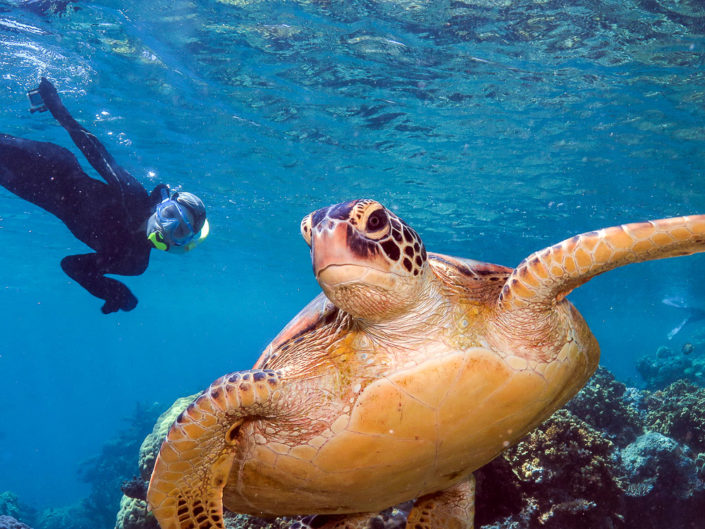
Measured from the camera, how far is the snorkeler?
233 inches

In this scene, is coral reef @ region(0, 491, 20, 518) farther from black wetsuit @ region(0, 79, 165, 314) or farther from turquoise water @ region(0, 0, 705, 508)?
black wetsuit @ region(0, 79, 165, 314)

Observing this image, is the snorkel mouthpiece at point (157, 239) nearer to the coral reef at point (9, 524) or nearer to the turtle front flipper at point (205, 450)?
the turtle front flipper at point (205, 450)

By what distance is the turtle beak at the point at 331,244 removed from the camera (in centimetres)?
169

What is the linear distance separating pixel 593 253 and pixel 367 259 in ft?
3.61

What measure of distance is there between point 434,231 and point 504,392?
18721 millimetres

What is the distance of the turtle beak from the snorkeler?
14.9ft

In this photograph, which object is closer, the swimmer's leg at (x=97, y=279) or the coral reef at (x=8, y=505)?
the swimmer's leg at (x=97, y=279)

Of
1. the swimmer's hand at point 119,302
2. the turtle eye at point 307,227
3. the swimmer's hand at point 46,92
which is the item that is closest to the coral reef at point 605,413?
the turtle eye at point 307,227

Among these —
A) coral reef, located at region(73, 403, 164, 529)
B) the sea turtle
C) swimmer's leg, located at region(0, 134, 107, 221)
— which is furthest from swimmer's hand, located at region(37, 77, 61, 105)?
coral reef, located at region(73, 403, 164, 529)

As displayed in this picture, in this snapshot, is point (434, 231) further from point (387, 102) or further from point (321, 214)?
point (321, 214)

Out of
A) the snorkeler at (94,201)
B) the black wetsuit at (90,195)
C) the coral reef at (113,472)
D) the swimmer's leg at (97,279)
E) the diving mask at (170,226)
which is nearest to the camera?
the diving mask at (170,226)

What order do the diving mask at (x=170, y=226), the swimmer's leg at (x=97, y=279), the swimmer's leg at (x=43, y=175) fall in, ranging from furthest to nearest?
1. the swimmer's leg at (x=43, y=175)
2. the swimmer's leg at (x=97, y=279)
3. the diving mask at (x=170, y=226)

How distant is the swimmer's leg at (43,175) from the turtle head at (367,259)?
20.3 feet

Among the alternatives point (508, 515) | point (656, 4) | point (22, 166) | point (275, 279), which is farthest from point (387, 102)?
point (275, 279)
